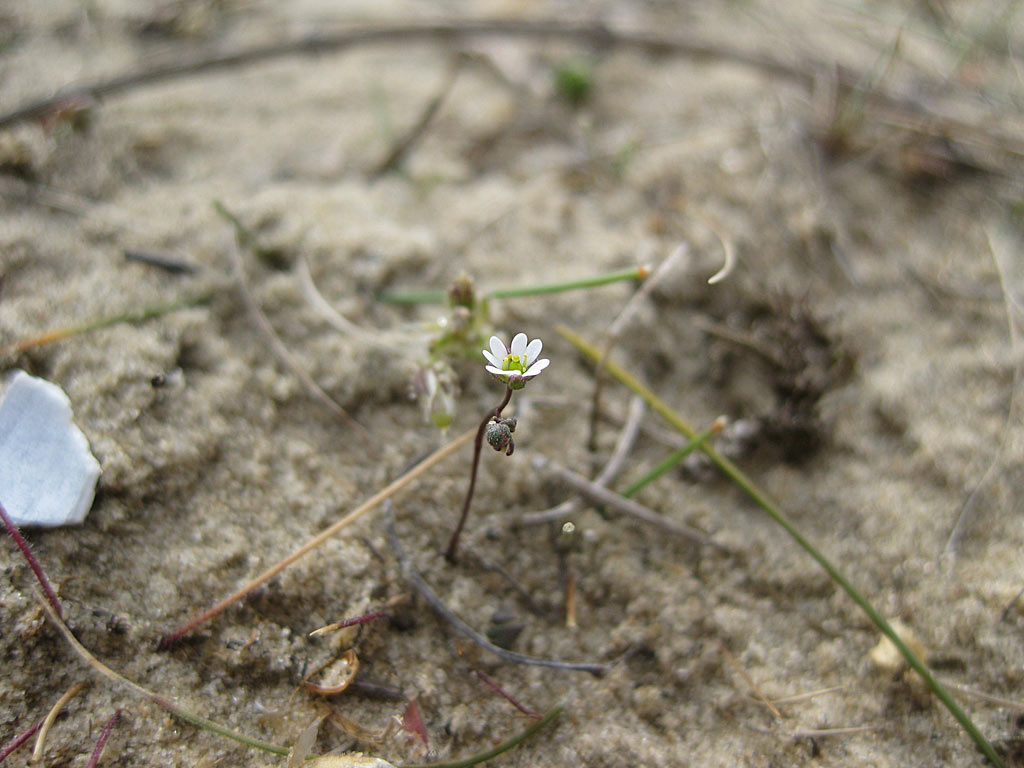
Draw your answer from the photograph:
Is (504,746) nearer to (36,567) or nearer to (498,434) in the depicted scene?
(498,434)

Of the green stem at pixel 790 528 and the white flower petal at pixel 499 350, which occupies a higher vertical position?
the white flower petal at pixel 499 350

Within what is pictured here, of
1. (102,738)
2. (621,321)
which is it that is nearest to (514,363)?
(621,321)

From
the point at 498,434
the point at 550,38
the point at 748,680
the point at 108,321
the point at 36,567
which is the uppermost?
the point at 550,38

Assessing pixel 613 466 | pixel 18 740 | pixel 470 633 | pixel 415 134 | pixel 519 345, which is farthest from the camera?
pixel 415 134

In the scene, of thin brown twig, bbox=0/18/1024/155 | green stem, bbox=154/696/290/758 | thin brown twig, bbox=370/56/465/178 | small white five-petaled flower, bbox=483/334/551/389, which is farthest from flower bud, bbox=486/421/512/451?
thin brown twig, bbox=0/18/1024/155

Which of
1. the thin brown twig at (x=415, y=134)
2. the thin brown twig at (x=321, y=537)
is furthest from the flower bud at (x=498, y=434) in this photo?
the thin brown twig at (x=415, y=134)

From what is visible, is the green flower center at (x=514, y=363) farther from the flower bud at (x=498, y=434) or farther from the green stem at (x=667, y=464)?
the green stem at (x=667, y=464)

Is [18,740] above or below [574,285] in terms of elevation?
below
